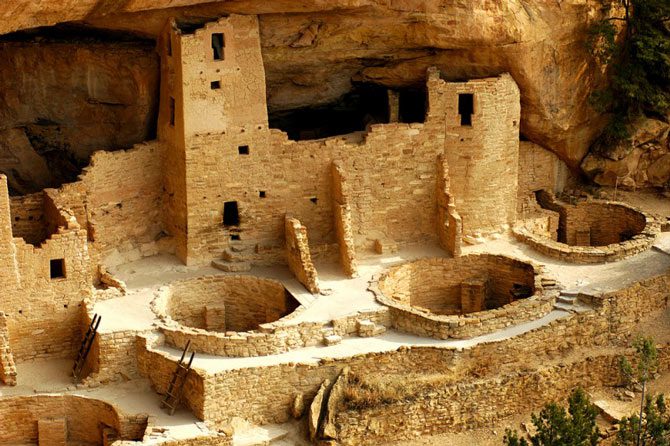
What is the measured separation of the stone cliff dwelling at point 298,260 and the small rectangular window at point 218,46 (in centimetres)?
3

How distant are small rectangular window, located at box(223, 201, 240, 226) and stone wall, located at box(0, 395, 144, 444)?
6.30 meters

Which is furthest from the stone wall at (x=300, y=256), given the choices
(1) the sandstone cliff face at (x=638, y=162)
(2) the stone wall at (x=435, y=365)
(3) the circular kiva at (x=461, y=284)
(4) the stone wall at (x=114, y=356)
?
(1) the sandstone cliff face at (x=638, y=162)

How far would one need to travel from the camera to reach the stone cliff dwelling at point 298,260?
116 feet

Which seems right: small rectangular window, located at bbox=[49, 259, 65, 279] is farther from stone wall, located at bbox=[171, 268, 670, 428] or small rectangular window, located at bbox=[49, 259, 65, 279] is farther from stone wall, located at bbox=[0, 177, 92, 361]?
stone wall, located at bbox=[171, 268, 670, 428]

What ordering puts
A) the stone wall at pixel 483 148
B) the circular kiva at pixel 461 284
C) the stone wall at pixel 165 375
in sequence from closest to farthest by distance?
the stone wall at pixel 165 375 < the circular kiva at pixel 461 284 < the stone wall at pixel 483 148

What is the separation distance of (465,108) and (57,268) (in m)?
10.6

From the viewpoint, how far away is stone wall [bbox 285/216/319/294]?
38.3 meters

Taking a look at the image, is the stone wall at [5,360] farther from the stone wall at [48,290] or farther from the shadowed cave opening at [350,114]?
the shadowed cave opening at [350,114]

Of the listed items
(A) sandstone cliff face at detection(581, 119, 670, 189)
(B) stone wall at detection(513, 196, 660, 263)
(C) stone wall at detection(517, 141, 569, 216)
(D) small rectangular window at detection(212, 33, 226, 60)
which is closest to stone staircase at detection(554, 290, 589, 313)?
(B) stone wall at detection(513, 196, 660, 263)

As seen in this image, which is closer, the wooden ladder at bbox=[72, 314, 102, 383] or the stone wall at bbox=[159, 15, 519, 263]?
the wooden ladder at bbox=[72, 314, 102, 383]

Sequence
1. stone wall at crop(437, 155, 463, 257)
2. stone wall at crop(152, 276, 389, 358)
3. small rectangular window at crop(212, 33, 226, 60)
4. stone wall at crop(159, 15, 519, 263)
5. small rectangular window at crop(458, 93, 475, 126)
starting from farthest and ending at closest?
small rectangular window at crop(458, 93, 475, 126), stone wall at crop(437, 155, 463, 257), stone wall at crop(159, 15, 519, 263), small rectangular window at crop(212, 33, 226, 60), stone wall at crop(152, 276, 389, 358)

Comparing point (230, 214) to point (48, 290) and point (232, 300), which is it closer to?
point (232, 300)

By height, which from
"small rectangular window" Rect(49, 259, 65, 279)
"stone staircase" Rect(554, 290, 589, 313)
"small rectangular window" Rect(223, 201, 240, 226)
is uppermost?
"small rectangular window" Rect(223, 201, 240, 226)

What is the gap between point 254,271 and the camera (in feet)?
129
